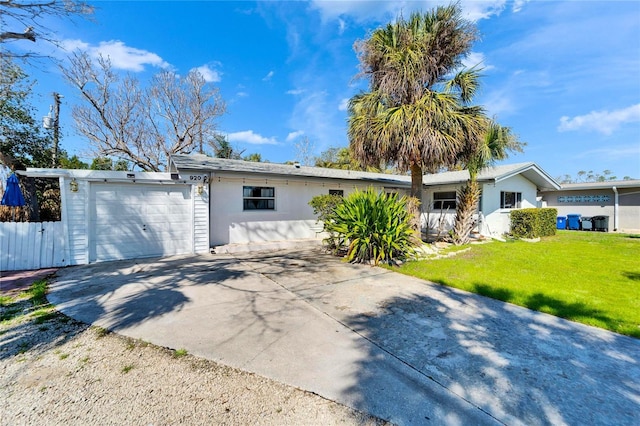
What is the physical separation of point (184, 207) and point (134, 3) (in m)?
7.10

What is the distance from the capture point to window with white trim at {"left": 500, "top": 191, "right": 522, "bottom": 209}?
13.5 meters

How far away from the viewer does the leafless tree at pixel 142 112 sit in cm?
1702

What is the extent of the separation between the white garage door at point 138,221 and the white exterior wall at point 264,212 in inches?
41.5

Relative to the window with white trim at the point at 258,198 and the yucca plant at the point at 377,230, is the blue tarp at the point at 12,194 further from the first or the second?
the yucca plant at the point at 377,230

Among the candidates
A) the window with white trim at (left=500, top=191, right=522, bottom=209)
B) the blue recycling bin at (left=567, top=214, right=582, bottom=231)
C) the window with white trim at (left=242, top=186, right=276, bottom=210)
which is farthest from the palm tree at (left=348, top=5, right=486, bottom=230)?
the blue recycling bin at (left=567, top=214, right=582, bottom=231)

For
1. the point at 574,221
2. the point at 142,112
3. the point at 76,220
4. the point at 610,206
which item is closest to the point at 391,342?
the point at 76,220

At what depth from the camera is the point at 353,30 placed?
1045 centimetres

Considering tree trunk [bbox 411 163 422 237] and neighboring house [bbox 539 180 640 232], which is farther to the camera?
neighboring house [bbox 539 180 640 232]

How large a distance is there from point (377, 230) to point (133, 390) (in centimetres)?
574

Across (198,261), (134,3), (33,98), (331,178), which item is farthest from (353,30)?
(33,98)

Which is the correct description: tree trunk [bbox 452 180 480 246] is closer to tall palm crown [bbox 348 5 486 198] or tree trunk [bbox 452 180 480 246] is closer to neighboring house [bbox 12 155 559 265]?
neighboring house [bbox 12 155 559 265]

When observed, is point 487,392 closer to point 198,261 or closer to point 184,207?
point 198,261

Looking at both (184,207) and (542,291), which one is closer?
(542,291)

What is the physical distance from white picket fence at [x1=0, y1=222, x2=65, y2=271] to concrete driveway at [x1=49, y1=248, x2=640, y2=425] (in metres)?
1.62
